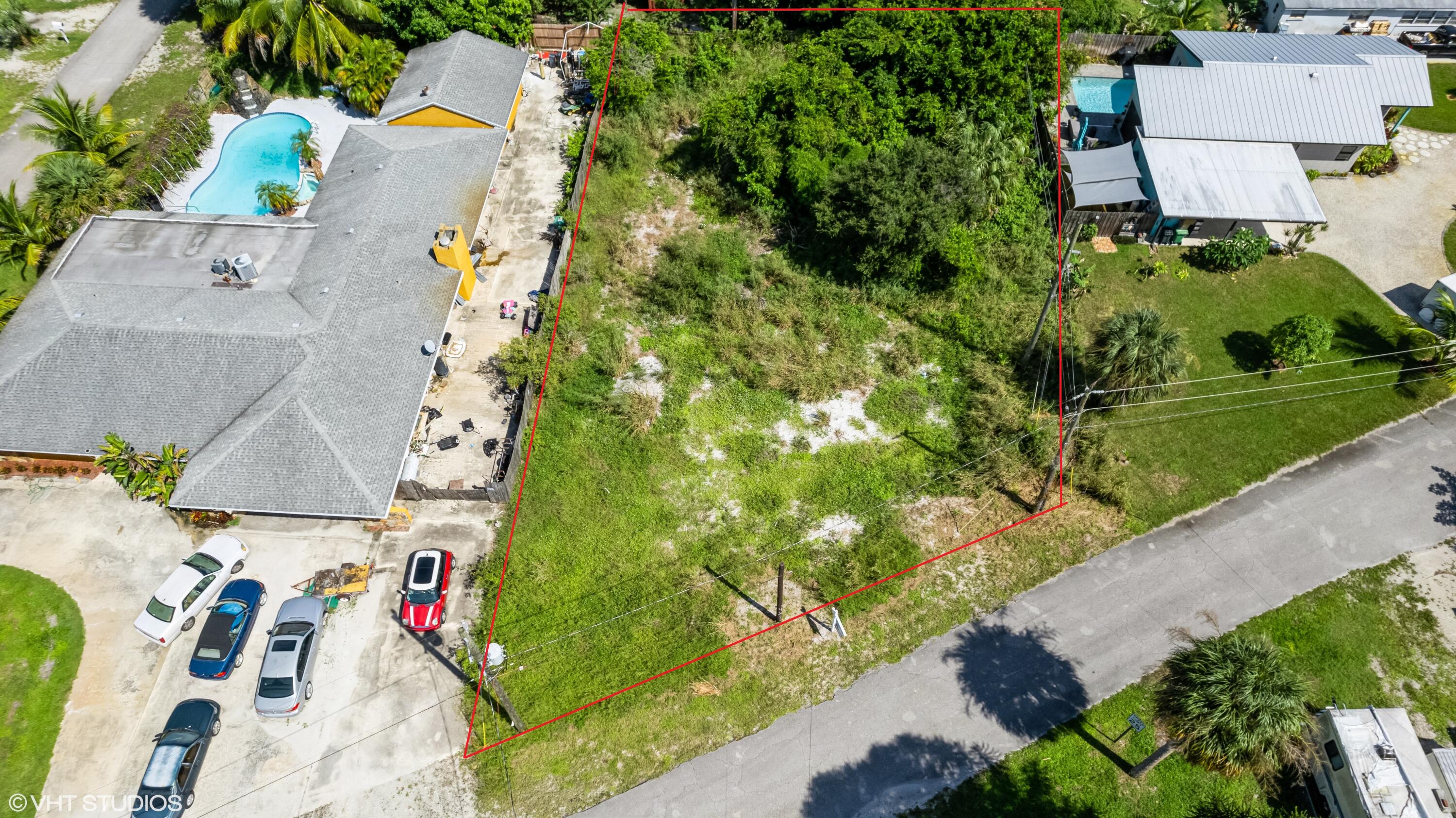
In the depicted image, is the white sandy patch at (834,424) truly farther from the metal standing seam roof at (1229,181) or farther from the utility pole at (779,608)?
the metal standing seam roof at (1229,181)

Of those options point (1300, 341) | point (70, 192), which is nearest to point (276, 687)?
point (70, 192)

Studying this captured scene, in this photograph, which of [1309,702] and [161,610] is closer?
[1309,702]

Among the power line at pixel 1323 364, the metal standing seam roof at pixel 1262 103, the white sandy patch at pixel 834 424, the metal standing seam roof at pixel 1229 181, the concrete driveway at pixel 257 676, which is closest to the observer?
the concrete driveway at pixel 257 676

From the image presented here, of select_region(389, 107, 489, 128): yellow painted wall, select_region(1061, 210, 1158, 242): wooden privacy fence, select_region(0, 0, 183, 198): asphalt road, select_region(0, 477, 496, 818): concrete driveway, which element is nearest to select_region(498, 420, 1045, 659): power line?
select_region(0, 477, 496, 818): concrete driveway

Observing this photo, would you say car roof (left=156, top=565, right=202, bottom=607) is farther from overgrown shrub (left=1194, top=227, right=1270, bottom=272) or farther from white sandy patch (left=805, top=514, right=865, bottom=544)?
overgrown shrub (left=1194, top=227, right=1270, bottom=272)

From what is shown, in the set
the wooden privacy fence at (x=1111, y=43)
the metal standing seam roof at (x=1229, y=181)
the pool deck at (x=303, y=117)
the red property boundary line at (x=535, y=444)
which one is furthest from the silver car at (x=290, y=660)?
the wooden privacy fence at (x=1111, y=43)

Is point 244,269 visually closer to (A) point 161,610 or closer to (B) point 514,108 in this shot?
(A) point 161,610
